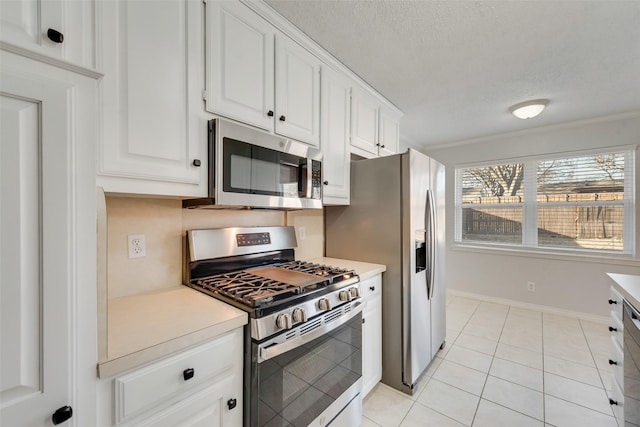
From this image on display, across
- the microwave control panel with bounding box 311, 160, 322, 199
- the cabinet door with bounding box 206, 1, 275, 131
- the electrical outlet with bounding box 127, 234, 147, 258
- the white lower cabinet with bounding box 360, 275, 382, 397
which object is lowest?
the white lower cabinet with bounding box 360, 275, 382, 397

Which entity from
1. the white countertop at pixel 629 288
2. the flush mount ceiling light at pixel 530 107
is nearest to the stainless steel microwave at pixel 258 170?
the white countertop at pixel 629 288

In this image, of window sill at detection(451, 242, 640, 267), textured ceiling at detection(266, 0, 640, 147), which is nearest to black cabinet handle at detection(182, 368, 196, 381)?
textured ceiling at detection(266, 0, 640, 147)

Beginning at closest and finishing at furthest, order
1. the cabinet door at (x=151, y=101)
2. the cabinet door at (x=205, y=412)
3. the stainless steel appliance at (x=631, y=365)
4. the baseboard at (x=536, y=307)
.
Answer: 1. the cabinet door at (x=205, y=412)
2. the cabinet door at (x=151, y=101)
3. the stainless steel appliance at (x=631, y=365)
4. the baseboard at (x=536, y=307)

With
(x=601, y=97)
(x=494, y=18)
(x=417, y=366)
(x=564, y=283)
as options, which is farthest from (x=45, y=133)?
(x=564, y=283)

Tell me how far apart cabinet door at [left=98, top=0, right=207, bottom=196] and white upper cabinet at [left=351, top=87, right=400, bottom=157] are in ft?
4.35

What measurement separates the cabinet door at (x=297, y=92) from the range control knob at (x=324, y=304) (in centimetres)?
99

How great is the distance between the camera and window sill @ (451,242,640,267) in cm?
305

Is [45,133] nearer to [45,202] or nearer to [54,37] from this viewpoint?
[45,202]

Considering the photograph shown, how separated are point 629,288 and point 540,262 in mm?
2519

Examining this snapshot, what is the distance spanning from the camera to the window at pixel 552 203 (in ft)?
10.3

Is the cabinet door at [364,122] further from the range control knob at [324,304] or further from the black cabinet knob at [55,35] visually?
the black cabinet knob at [55,35]

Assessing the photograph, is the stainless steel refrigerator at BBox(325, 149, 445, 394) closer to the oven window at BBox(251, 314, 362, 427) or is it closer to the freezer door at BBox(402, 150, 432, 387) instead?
the freezer door at BBox(402, 150, 432, 387)

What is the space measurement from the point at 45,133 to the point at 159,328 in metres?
0.67

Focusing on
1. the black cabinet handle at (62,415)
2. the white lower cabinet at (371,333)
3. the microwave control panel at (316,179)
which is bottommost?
the white lower cabinet at (371,333)
